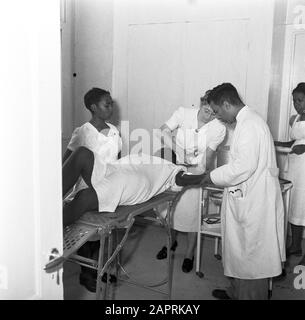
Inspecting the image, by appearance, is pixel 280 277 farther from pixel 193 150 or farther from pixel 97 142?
pixel 97 142

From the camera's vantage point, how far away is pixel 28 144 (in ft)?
3.25

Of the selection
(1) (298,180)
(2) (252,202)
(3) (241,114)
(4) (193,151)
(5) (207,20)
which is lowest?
(1) (298,180)

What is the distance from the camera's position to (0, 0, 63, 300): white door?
3.05 ft

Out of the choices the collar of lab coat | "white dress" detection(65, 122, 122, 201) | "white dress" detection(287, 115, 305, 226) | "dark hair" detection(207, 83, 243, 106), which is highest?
"dark hair" detection(207, 83, 243, 106)

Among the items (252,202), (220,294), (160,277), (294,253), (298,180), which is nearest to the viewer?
(252,202)

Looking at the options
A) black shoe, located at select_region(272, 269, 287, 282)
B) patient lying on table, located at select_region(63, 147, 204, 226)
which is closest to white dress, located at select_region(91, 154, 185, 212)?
patient lying on table, located at select_region(63, 147, 204, 226)

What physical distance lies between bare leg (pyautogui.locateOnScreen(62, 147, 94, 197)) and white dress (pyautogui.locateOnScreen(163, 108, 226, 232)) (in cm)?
94

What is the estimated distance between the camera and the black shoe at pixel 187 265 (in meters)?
2.94

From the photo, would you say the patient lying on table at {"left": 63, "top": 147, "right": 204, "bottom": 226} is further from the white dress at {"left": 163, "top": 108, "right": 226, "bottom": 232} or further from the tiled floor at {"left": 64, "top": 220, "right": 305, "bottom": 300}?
the tiled floor at {"left": 64, "top": 220, "right": 305, "bottom": 300}

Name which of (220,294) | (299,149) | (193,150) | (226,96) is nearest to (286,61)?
(299,149)

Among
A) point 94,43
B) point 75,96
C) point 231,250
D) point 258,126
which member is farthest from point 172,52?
point 231,250

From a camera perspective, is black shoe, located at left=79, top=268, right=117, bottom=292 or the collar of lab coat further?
black shoe, located at left=79, top=268, right=117, bottom=292

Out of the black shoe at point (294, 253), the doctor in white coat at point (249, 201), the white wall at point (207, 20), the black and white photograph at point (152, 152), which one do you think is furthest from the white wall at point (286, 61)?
the doctor in white coat at point (249, 201)

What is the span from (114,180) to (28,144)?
1.08 m
